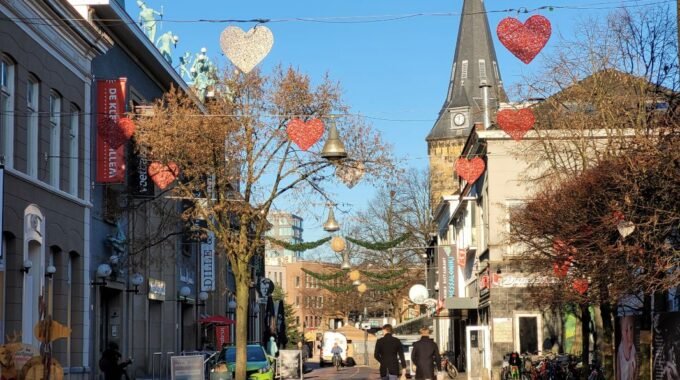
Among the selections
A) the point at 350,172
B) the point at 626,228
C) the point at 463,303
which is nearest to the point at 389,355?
the point at 626,228

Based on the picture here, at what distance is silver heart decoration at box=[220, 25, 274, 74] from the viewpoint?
69.9 feet

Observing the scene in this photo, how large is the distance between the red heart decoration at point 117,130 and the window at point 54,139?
2.71m

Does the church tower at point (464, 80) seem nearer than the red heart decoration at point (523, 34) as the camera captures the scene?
No

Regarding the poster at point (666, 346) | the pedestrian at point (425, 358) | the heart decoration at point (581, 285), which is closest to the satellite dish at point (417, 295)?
the heart decoration at point (581, 285)

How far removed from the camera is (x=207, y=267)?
49250mm

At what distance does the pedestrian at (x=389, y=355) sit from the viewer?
793 inches

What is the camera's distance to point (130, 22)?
33969 millimetres

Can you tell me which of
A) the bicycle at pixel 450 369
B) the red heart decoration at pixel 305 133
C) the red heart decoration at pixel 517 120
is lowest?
the bicycle at pixel 450 369

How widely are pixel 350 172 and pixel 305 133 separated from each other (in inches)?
104

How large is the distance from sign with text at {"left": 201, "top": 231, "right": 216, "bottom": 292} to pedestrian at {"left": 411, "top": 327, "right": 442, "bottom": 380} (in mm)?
29521

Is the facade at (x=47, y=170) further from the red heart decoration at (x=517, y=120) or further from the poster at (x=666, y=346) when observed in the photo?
the poster at (x=666, y=346)

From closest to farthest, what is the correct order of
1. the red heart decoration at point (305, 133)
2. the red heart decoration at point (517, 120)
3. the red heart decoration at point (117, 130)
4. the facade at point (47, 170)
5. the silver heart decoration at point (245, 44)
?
1. the silver heart decoration at point (245, 44)
2. the facade at point (47, 170)
3. the red heart decoration at point (305, 133)
4. the red heart decoration at point (517, 120)
5. the red heart decoration at point (117, 130)

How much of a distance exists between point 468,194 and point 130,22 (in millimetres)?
19905

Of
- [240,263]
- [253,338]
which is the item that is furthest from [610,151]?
[253,338]
